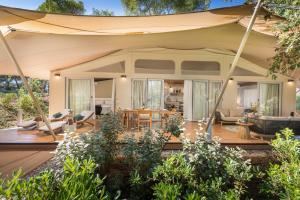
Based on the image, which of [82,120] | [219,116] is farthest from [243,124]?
[82,120]

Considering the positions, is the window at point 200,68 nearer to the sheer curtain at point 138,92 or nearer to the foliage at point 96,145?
the sheer curtain at point 138,92

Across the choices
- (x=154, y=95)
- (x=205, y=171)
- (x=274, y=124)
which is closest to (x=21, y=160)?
(x=205, y=171)

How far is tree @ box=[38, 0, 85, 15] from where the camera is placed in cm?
1611

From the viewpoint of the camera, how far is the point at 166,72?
451 inches

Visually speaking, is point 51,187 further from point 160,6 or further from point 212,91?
point 160,6

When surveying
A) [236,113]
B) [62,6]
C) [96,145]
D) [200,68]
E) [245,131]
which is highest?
[62,6]

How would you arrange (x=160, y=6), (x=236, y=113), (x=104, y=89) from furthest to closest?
(x=160, y=6), (x=104, y=89), (x=236, y=113)

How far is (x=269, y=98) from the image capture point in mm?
12195

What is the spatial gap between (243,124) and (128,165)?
16.8 ft

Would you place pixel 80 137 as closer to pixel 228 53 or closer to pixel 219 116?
pixel 219 116

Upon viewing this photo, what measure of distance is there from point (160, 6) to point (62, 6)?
23.9 feet

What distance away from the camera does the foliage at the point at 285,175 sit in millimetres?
2195

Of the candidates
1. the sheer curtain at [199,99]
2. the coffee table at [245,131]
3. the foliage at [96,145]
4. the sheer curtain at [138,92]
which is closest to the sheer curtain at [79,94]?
the sheer curtain at [138,92]

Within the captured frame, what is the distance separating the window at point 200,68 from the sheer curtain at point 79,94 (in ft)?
16.3
